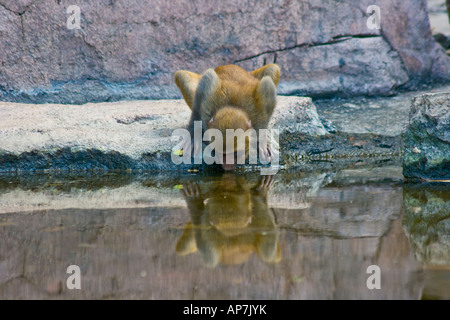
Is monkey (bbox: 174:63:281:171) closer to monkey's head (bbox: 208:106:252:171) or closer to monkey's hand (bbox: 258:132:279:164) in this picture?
monkey's head (bbox: 208:106:252:171)

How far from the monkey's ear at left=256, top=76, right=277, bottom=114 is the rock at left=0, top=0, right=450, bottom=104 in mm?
2202

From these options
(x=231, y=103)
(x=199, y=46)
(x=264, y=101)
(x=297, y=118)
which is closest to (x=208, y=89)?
(x=231, y=103)

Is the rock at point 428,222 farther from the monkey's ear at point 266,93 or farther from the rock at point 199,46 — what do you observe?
the rock at point 199,46

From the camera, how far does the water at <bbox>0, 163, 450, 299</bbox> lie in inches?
87.4

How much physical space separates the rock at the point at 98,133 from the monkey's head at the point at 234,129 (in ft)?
2.22

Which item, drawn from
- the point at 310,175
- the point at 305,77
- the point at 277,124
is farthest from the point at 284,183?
the point at 305,77

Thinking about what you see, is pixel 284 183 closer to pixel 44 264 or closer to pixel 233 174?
pixel 233 174

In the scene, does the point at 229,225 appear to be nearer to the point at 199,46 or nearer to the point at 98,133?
the point at 98,133

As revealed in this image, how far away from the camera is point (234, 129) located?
167 inches

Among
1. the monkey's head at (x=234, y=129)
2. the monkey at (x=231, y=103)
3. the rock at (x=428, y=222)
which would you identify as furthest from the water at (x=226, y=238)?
the monkey at (x=231, y=103)

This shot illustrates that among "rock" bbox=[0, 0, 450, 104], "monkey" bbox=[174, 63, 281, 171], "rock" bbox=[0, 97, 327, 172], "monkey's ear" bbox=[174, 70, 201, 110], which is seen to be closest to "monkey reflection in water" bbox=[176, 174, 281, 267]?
"monkey" bbox=[174, 63, 281, 171]

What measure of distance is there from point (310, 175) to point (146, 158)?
1.52 meters

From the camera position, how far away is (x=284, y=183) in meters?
4.29

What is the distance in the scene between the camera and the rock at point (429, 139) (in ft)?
13.8
